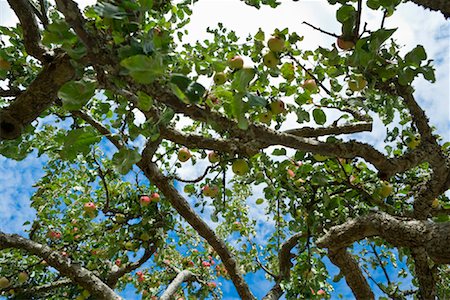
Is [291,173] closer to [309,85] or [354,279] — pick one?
[309,85]

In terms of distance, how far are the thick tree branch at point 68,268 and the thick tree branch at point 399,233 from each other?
2451mm

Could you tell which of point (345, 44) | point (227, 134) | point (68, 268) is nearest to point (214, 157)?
point (227, 134)

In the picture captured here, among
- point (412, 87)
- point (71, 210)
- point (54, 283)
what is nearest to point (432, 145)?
point (412, 87)

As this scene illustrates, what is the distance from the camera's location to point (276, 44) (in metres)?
2.32

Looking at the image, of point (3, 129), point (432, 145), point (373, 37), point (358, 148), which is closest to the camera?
point (373, 37)

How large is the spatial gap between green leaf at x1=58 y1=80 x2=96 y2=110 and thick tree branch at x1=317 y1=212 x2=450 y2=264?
170cm

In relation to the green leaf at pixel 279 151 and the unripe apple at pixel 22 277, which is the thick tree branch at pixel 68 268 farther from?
the green leaf at pixel 279 151

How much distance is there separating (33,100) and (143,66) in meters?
1.07

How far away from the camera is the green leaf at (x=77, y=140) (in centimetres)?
137

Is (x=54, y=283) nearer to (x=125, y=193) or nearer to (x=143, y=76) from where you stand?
(x=125, y=193)

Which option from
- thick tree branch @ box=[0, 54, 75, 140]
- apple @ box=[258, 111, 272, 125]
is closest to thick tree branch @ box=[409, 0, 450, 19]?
apple @ box=[258, 111, 272, 125]

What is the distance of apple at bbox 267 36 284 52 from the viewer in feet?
7.55

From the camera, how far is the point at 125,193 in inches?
185

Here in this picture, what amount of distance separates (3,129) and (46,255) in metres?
2.60
